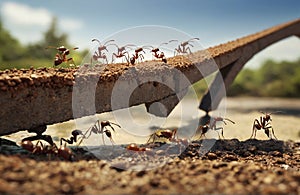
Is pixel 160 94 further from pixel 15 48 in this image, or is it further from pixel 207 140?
pixel 15 48

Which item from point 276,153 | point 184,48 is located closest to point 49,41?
point 184,48

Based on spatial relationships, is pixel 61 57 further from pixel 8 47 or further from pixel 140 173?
pixel 8 47

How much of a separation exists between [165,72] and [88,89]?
1744 mm

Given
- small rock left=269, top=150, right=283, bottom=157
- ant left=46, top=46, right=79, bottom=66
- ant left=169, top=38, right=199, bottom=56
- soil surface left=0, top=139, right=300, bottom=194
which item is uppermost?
ant left=169, top=38, right=199, bottom=56

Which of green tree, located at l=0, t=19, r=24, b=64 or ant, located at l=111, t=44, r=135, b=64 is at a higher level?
green tree, located at l=0, t=19, r=24, b=64

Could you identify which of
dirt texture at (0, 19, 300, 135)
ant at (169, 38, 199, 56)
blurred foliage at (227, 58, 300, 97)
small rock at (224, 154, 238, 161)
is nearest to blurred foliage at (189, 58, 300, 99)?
blurred foliage at (227, 58, 300, 97)

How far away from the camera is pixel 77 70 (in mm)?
5934

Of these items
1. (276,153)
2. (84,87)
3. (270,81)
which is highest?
(270,81)

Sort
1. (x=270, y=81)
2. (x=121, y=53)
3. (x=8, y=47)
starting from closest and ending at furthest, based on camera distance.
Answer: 1. (x=121, y=53)
2. (x=270, y=81)
3. (x=8, y=47)

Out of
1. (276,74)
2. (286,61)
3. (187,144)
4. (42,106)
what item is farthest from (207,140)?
(286,61)

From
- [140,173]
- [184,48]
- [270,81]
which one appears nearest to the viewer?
[140,173]

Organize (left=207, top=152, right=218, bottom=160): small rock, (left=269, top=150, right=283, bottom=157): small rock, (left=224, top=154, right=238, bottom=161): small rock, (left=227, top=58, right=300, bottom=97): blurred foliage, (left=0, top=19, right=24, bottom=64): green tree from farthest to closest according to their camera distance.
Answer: (left=0, top=19, right=24, bottom=64): green tree → (left=227, top=58, right=300, bottom=97): blurred foliage → (left=269, top=150, right=283, bottom=157): small rock → (left=224, top=154, right=238, bottom=161): small rock → (left=207, top=152, right=218, bottom=160): small rock

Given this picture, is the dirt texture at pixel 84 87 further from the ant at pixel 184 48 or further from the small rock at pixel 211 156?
the small rock at pixel 211 156

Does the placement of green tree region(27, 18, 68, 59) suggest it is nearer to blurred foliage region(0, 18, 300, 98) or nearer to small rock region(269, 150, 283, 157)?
blurred foliage region(0, 18, 300, 98)
